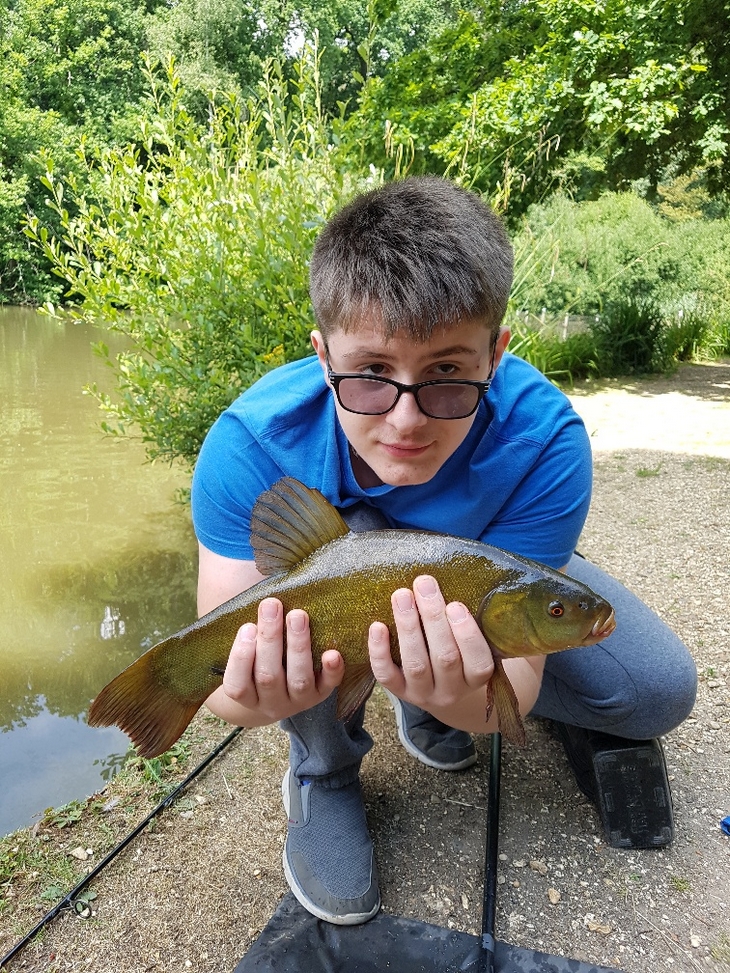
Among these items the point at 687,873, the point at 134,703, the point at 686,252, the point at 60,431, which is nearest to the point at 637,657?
the point at 687,873

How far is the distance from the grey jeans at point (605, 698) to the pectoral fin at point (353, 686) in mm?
399

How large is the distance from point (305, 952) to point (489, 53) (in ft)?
41.5

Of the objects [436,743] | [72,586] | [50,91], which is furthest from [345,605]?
[50,91]

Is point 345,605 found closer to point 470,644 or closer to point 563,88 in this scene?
point 470,644

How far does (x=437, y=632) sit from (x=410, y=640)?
59 millimetres

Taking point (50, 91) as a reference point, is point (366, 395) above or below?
below

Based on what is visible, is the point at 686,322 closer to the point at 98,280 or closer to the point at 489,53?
the point at 489,53

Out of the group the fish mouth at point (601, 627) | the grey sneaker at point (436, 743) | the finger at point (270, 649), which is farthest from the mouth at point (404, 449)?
the grey sneaker at point (436, 743)

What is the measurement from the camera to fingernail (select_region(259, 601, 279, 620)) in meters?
1.51

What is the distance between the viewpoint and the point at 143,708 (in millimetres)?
1611

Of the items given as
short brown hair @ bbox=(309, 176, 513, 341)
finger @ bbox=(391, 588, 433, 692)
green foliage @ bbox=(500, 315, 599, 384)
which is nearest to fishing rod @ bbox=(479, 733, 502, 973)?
finger @ bbox=(391, 588, 433, 692)

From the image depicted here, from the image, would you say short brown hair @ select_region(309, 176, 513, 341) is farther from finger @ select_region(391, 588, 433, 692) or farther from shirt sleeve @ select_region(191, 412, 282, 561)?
finger @ select_region(391, 588, 433, 692)

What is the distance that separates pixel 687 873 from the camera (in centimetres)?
213

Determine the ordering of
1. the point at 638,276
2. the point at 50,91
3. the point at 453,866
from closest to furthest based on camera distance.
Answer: the point at 453,866, the point at 638,276, the point at 50,91
